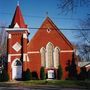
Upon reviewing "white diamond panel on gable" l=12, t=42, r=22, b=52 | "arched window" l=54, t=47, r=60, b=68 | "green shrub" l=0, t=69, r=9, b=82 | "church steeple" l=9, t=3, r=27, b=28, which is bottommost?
"green shrub" l=0, t=69, r=9, b=82

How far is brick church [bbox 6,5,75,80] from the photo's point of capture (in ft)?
181

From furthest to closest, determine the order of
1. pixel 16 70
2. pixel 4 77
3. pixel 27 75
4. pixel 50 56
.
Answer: pixel 50 56
pixel 16 70
pixel 4 77
pixel 27 75

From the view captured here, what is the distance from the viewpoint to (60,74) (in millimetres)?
54531

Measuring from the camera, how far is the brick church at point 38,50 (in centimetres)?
5525

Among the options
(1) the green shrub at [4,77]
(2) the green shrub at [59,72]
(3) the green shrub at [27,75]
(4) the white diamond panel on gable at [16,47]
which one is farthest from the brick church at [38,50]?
(1) the green shrub at [4,77]

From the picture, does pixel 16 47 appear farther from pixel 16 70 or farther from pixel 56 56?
pixel 56 56

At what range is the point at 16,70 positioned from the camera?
55031 millimetres

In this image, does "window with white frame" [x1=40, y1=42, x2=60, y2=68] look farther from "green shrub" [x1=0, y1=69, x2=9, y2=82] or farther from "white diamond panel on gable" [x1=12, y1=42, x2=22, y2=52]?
"green shrub" [x1=0, y1=69, x2=9, y2=82]

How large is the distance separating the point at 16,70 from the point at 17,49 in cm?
361

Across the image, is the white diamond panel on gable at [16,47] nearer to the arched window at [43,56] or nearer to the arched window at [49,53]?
the arched window at [43,56]

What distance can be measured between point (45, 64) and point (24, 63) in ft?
12.4

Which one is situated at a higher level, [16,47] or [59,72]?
[16,47]

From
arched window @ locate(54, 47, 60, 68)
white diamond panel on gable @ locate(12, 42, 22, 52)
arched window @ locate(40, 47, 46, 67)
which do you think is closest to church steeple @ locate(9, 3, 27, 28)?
white diamond panel on gable @ locate(12, 42, 22, 52)

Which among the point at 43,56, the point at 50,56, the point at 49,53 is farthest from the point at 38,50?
the point at 50,56
